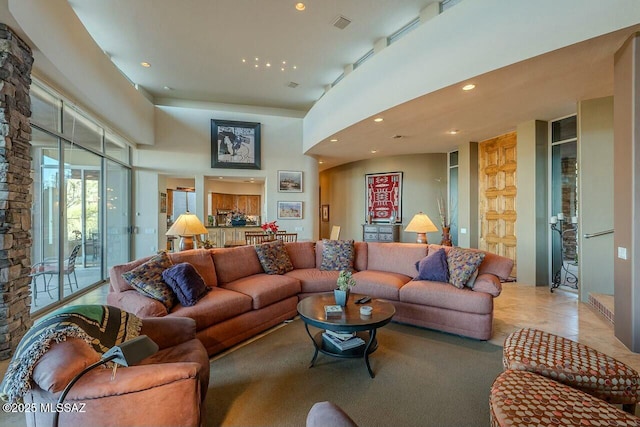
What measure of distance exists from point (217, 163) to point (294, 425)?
21.4ft

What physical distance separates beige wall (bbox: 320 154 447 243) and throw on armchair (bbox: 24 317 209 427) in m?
7.51

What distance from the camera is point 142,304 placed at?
8.00 ft

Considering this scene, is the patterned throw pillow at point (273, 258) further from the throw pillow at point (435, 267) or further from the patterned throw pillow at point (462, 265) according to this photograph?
the patterned throw pillow at point (462, 265)

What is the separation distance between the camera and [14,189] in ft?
8.99

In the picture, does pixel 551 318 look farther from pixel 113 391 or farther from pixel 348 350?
pixel 113 391

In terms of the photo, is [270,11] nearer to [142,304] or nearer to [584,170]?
[142,304]

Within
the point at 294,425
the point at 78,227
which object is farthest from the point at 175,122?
the point at 294,425

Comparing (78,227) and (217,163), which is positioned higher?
(217,163)

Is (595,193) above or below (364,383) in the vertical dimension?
above

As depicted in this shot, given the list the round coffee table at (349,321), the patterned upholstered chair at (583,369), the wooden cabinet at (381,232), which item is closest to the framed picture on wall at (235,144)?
the wooden cabinet at (381,232)

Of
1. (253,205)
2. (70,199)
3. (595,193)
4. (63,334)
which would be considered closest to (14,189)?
(70,199)

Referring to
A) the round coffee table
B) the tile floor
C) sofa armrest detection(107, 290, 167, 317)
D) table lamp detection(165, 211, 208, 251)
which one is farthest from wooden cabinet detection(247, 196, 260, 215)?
the round coffee table

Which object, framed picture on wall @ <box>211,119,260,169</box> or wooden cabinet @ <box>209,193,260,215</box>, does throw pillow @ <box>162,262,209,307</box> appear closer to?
framed picture on wall @ <box>211,119,260,169</box>

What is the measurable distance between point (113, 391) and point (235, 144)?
6775 mm
